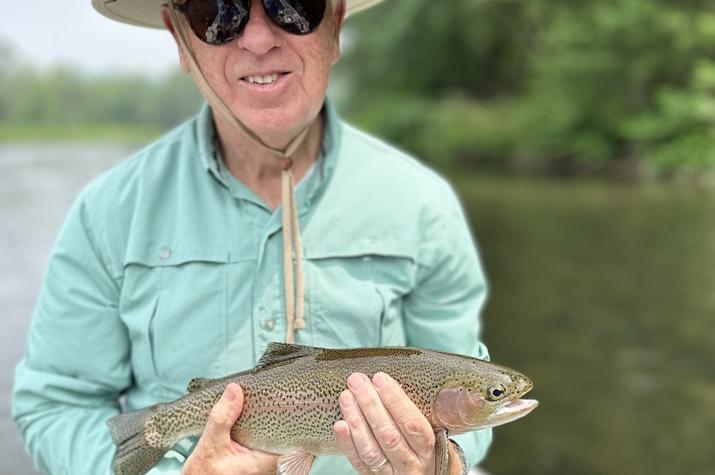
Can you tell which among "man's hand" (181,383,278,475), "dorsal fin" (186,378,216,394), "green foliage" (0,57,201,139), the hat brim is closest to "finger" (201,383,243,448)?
"man's hand" (181,383,278,475)

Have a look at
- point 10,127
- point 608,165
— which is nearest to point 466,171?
point 608,165

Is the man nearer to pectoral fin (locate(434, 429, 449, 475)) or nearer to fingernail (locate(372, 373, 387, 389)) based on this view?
pectoral fin (locate(434, 429, 449, 475))

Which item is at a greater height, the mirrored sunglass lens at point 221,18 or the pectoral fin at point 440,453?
the mirrored sunglass lens at point 221,18

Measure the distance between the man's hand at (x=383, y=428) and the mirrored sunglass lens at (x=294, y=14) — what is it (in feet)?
3.65

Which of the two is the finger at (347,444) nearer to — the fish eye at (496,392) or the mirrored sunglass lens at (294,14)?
the fish eye at (496,392)

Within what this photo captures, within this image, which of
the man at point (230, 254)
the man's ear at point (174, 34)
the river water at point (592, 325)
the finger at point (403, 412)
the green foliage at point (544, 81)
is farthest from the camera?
the green foliage at point (544, 81)

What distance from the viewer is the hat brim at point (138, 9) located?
2.95 m

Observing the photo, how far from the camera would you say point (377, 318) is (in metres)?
2.82

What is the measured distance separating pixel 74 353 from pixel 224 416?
2.14ft

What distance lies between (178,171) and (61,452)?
1.04 m

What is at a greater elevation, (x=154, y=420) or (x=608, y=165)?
(x=154, y=420)

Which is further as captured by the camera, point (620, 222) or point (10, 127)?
point (10, 127)

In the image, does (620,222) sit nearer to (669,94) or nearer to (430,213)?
(669,94)

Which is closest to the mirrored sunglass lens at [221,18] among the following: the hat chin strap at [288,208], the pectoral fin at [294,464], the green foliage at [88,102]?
the hat chin strap at [288,208]
